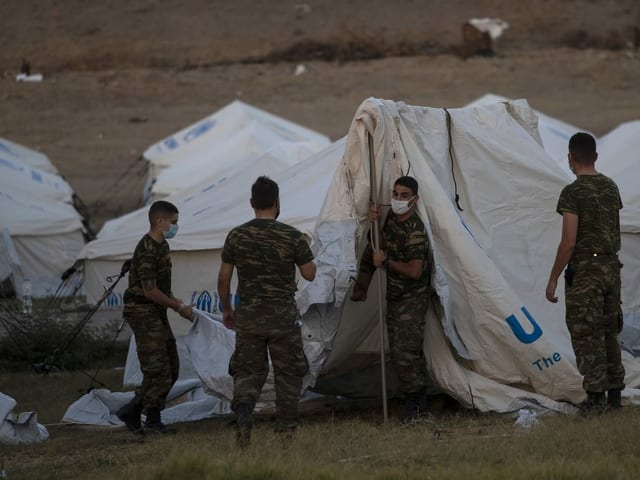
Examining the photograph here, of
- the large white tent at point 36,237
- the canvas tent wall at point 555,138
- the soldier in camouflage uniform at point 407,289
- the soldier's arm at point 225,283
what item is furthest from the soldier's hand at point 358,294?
the canvas tent wall at point 555,138

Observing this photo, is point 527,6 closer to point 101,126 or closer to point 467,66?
point 467,66

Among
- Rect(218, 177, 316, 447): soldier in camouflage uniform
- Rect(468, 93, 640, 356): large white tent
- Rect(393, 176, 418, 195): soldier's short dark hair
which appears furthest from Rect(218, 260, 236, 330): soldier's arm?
Rect(468, 93, 640, 356): large white tent

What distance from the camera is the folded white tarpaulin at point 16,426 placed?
8.24m

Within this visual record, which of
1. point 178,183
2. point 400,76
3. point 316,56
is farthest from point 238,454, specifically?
point 316,56

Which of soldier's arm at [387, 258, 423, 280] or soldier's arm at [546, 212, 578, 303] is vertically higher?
soldier's arm at [546, 212, 578, 303]

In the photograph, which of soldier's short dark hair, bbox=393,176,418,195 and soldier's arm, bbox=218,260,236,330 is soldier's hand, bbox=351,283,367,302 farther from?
soldier's arm, bbox=218,260,236,330

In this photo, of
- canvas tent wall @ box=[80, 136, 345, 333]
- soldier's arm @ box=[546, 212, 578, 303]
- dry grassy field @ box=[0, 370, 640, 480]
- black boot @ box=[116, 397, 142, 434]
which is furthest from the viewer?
canvas tent wall @ box=[80, 136, 345, 333]

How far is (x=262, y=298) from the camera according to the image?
7.53 m

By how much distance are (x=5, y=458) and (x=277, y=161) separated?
29.9 feet

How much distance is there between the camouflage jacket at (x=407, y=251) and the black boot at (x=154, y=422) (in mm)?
1742

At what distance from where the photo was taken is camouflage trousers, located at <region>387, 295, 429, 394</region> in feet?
27.0

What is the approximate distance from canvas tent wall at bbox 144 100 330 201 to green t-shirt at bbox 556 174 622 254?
1518cm

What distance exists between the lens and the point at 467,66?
4244 cm

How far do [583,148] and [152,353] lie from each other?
3.11m
